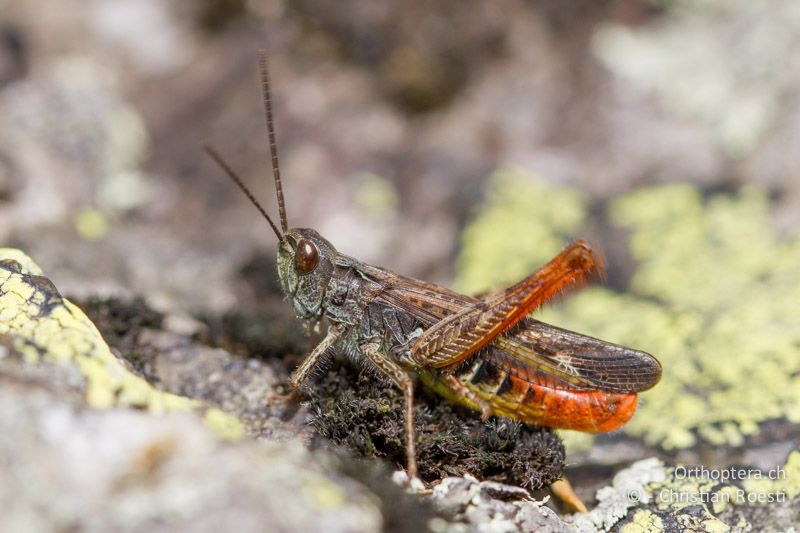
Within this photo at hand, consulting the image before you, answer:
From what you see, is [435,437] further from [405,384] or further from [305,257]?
[305,257]

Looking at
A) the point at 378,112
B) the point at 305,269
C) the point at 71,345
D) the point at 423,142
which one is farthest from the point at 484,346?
the point at 378,112

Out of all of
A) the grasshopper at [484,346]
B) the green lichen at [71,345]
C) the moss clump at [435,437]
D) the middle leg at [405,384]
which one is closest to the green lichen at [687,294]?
the grasshopper at [484,346]

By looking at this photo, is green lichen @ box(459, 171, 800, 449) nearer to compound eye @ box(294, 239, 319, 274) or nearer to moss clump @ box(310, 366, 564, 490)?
moss clump @ box(310, 366, 564, 490)

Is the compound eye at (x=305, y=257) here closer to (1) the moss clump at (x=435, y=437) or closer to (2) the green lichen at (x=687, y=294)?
(1) the moss clump at (x=435, y=437)

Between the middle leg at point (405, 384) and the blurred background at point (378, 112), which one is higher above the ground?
the blurred background at point (378, 112)

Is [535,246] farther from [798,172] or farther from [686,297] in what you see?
[798,172]
